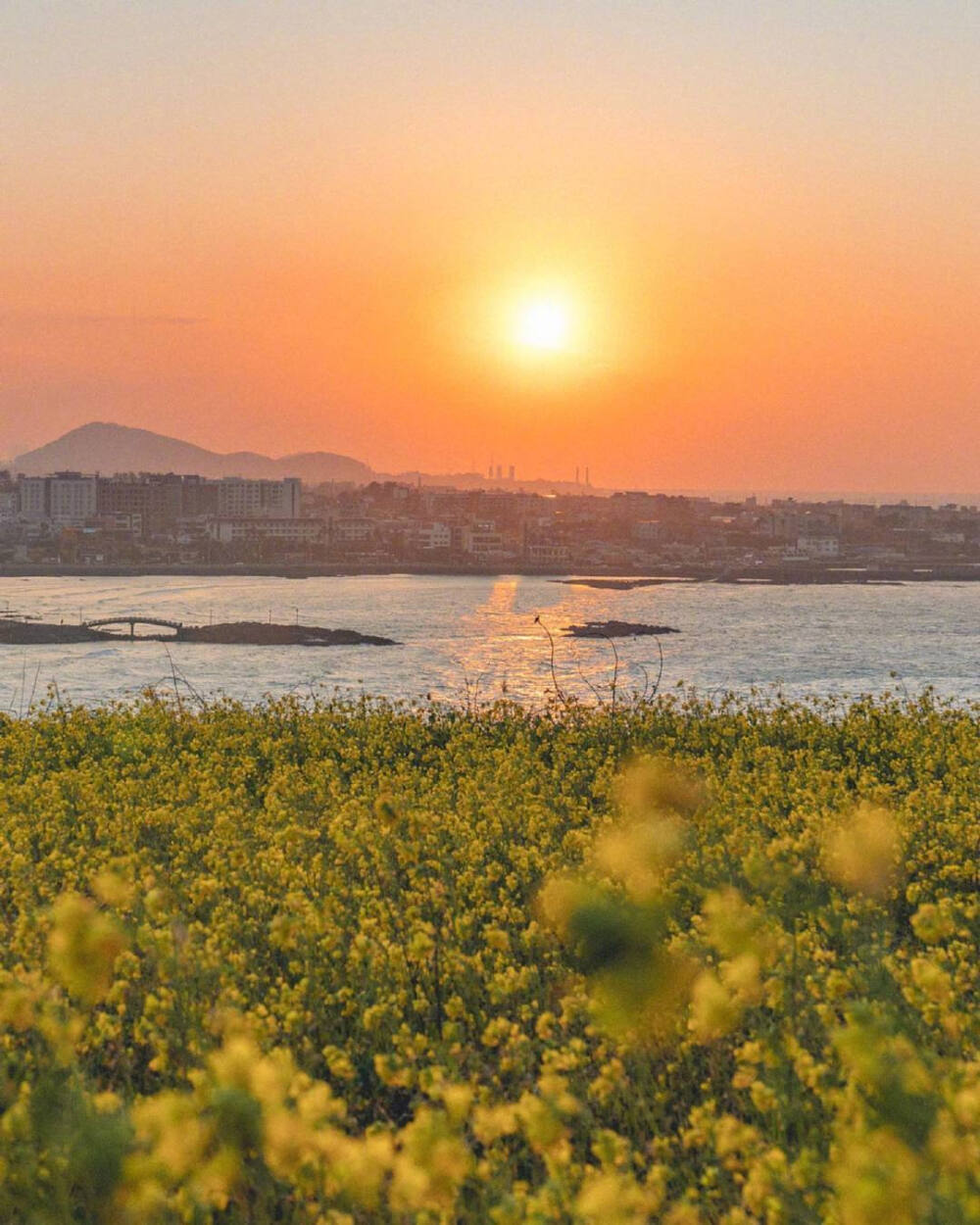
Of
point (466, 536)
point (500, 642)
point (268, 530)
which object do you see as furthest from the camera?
point (268, 530)

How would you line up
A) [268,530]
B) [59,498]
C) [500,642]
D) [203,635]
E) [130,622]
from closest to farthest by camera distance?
[500,642], [203,635], [130,622], [268,530], [59,498]

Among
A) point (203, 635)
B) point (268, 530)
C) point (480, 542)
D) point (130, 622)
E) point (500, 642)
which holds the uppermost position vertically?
point (268, 530)

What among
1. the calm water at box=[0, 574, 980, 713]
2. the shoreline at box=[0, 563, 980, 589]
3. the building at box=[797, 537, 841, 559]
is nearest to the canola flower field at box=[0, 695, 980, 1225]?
the calm water at box=[0, 574, 980, 713]

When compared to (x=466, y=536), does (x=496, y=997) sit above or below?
below

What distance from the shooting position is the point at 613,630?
63.5m

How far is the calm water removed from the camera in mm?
41375

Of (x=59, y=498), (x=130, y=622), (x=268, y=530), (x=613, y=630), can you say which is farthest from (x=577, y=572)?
(x=59, y=498)

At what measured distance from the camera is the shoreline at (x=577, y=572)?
108 m

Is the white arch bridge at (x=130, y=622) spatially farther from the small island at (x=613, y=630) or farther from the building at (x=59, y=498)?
the building at (x=59, y=498)

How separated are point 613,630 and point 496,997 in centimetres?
5908

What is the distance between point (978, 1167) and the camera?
10.0 ft

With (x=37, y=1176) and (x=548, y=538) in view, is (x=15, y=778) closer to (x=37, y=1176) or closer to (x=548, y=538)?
(x=37, y=1176)

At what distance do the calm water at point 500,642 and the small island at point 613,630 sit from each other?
1834 millimetres

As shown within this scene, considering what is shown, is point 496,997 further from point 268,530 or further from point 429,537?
point 268,530
